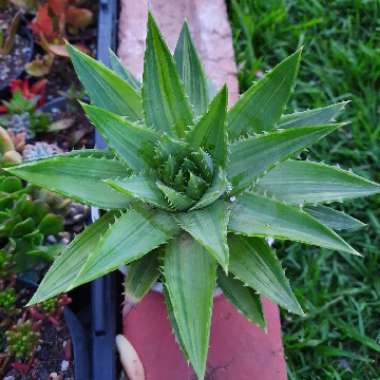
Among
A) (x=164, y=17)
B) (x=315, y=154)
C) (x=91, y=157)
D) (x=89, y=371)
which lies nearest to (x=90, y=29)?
(x=164, y=17)

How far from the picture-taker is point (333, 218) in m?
1.24

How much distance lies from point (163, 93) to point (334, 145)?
1.10 meters

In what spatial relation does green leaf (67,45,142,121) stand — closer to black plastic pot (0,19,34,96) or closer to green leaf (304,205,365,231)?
green leaf (304,205,365,231)

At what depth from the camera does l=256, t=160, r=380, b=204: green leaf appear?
3.55ft

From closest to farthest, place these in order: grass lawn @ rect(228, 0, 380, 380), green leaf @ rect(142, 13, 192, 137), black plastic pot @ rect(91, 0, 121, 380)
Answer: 1. green leaf @ rect(142, 13, 192, 137)
2. black plastic pot @ rect(91, 0, 121, 380)
3. grass lawn @ rect(228, 0, 380, 380)

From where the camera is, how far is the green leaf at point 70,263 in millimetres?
1126

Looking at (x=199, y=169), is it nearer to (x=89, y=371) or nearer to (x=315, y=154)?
(x=89, y=371)

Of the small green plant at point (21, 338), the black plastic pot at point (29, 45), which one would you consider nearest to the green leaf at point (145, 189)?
the small green plant at point (21, 338)

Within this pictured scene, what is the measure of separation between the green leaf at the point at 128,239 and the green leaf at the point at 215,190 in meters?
0.07

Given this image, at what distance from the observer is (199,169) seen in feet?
3.51

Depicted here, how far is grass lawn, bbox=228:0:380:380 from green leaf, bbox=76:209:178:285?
31.1 inches

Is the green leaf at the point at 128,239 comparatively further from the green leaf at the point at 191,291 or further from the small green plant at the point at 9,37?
the small green plant at the point at 9,37

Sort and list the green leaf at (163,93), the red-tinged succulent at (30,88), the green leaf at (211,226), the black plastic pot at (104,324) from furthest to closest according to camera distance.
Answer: the red-tinged succulent at (30,88) < the black plastic pot at (104,324) < the green leaf at (163,93) < the green leaf at (211,226)

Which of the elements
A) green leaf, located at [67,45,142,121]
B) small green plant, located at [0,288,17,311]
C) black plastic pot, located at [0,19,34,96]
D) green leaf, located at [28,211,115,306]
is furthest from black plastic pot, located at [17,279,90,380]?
black plastic pot, located at [0,19,34,96]
